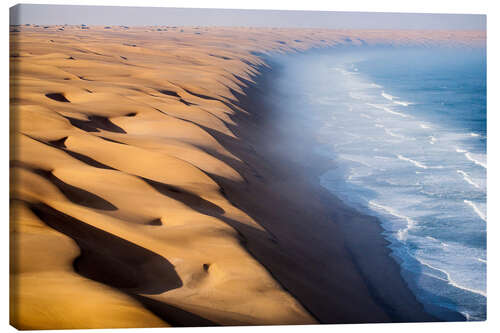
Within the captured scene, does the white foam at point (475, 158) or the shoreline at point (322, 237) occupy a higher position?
the white foam at point (475, 158)

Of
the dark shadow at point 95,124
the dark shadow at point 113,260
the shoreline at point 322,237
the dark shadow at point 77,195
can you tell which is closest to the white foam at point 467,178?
the shoreline at point 322,237

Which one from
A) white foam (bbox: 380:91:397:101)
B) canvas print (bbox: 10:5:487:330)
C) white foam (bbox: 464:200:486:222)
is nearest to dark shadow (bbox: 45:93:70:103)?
canvas print (bbox: 10:5:487:330)

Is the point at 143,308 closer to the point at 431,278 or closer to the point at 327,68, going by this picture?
the point at 431,278

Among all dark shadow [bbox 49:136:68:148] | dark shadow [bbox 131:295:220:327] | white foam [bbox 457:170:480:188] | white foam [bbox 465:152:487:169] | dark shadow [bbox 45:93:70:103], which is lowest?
dark shadow [bbox 131:295:220:327]

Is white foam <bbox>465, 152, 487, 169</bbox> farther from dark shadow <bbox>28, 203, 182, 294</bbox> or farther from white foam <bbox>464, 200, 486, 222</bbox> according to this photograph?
dark shadow <bbox>28, 203, 182, 294</bbox>

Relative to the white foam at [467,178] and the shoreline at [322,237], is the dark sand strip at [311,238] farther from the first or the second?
the white foam at [467,178]

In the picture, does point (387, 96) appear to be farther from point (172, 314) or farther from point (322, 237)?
point (172, 314)
